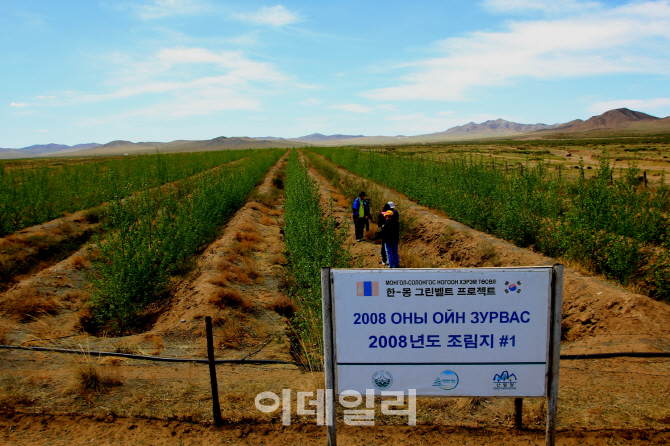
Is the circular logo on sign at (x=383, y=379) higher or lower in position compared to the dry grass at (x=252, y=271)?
higher

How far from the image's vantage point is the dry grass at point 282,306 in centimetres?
796

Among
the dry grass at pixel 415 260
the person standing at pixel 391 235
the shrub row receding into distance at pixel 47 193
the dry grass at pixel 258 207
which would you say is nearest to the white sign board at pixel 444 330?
the person standing at pixel 391 235

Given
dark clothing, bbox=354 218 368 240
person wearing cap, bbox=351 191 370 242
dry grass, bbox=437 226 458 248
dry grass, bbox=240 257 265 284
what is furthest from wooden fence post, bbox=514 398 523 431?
dark clothing, bbox=354 218 368 240

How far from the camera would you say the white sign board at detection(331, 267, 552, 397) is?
9.54 feet

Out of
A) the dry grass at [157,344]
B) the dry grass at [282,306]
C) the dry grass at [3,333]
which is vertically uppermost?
the dry grass at [3,333]

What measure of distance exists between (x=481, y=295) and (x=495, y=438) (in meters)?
1.74

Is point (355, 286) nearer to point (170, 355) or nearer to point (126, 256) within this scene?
point (170, 355)

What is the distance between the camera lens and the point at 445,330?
295 cm

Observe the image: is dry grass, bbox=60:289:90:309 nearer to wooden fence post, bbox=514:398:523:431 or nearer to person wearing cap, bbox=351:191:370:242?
Answer: person wearing cap, bbox=351:191:370:242

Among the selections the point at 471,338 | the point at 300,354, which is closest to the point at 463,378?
the point at 471,338

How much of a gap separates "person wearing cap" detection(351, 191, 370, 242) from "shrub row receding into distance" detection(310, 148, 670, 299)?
332 cm

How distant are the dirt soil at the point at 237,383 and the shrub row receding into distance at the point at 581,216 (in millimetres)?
907

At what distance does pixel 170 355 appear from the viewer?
568 centimetres

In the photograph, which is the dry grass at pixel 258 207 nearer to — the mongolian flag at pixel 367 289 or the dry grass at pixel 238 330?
the dry grass at pixel 238 330
